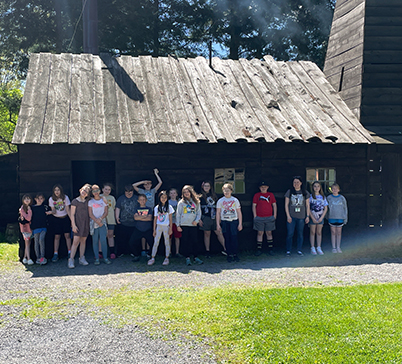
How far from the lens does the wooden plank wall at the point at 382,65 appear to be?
41.4 feet

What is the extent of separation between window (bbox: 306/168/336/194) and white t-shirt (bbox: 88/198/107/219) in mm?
5495

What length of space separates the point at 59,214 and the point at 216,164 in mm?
4012

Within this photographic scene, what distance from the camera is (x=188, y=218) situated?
381 inches

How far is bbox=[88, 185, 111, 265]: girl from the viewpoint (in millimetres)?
9523

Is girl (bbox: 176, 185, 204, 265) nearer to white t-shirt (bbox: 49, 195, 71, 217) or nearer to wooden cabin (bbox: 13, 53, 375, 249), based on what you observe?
wooden cabin (bbox: 13, 53, 375, 249)

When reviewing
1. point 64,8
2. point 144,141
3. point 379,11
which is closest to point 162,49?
point 64,8

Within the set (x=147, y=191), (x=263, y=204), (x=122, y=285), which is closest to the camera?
(x=122, y=285)

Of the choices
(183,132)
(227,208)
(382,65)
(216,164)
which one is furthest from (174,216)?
Answer: (382,65)

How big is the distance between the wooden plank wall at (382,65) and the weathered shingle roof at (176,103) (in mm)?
855

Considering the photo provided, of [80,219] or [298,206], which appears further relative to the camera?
[298,206]

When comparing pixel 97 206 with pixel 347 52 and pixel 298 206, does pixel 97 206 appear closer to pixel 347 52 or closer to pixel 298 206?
pixel 298 206

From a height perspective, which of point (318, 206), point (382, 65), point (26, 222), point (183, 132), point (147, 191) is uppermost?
point (382, 65)

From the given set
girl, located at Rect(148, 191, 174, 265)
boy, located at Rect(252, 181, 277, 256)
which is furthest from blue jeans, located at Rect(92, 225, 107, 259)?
boy, located at Rect(252, 181, 277, 256)

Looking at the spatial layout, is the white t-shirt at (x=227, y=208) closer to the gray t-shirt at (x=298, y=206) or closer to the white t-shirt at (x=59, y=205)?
the gray t-shirt at (x=298, y=206)
